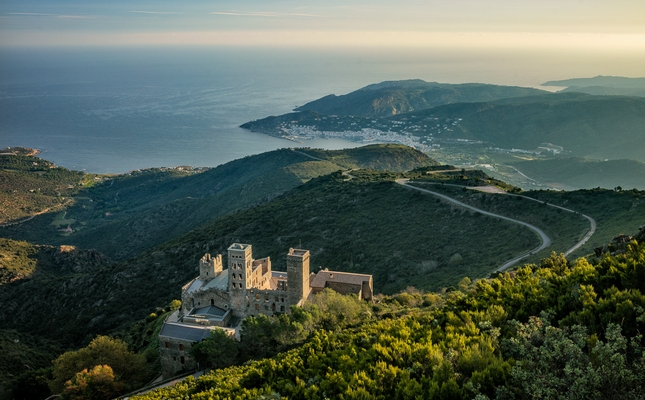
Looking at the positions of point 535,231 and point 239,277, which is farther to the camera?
point 535,231

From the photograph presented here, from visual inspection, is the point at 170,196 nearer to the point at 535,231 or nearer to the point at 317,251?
the point at 317,251

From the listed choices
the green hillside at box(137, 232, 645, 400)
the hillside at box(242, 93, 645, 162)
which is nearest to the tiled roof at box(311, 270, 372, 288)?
the green hillside at box(137, 232, 645, 400)

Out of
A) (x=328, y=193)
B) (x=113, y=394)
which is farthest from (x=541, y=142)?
(x=113, y=394)

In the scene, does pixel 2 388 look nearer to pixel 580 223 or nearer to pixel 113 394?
pixel 113 394

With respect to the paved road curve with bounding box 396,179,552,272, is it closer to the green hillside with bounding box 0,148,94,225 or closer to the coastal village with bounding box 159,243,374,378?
the coastal village with bounding box 159,243,374,378

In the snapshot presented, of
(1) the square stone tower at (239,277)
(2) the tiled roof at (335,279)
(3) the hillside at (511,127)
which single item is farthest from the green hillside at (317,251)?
(3) the hillside at (511,127)

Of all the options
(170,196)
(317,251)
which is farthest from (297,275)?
(170,196)

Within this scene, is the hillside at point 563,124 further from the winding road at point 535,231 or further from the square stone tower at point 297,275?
the square stone tower at point 297,275
